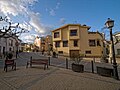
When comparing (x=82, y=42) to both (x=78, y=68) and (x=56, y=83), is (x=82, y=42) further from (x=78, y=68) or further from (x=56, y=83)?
(x=56, y=83)

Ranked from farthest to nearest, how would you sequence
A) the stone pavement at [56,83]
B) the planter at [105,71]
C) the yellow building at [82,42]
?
the yellow building at [82,42] → the planter at [105,71] → the stone pavement at [56,83]

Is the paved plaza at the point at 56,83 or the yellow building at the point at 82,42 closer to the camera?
the paved plaza at the point at 56,83

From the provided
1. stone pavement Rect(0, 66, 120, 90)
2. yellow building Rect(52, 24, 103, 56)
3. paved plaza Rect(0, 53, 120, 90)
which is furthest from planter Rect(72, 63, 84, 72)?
yellow building Rect(52, 24, 103, 56)

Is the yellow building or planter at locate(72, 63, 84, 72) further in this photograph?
the yellow building

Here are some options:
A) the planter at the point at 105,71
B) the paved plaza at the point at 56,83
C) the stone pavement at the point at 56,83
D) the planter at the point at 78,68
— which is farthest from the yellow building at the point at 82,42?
the stone pavement at the point at 56,83

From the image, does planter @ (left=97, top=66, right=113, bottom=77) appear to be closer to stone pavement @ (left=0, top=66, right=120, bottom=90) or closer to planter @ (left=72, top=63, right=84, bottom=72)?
stone pavement @ (left=0, top=66, right=120, bottom=90)

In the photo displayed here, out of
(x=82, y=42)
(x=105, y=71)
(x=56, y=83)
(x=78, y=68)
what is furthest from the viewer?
(x=82, y=42)

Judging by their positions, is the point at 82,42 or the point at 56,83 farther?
the point at 82,42

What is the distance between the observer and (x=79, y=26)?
116 ft

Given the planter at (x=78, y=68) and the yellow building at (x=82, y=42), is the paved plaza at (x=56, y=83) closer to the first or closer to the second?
the planter at (x=78, y=68)

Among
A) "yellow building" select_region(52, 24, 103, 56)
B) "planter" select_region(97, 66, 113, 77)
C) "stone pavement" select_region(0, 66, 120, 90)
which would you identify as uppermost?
"yellow building" select_region(52, 24, 103, 56)

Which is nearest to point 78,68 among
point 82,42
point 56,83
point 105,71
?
point 105,71

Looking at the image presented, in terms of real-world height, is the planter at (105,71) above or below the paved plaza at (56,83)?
above

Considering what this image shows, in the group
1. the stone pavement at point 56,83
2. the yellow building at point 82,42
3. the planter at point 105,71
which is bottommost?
the stone pavement at point 56,83
